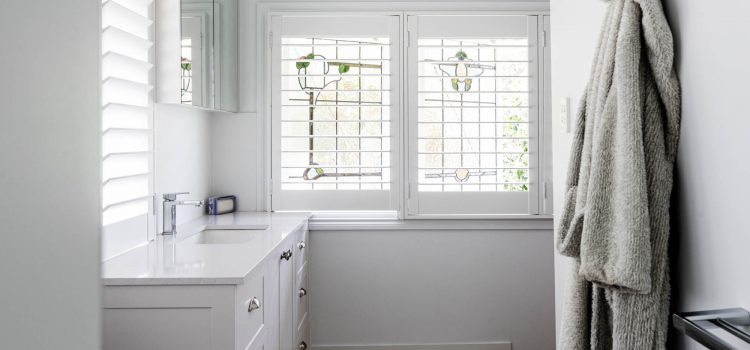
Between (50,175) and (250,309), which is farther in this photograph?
(250,309)

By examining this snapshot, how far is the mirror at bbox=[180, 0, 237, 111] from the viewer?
6.38 feet

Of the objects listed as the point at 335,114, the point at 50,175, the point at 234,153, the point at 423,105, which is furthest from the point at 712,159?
the point at 234,153

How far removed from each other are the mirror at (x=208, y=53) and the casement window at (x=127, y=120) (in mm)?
132

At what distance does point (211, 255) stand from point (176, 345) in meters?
0.33

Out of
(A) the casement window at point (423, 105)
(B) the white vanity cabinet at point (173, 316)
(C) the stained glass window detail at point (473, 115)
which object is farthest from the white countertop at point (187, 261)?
(C) the stained glass window detail at point (473, 115)

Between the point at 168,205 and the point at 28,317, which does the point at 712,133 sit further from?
the point at 168,205

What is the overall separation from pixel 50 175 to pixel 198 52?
6.18 ft

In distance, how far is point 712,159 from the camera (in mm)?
857

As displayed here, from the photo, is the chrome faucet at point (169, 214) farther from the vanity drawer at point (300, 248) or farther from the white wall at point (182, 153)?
the vanity drawer at point (300, 248)

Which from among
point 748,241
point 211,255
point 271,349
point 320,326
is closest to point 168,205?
point 211,255

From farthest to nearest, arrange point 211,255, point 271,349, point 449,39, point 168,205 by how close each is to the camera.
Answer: point 449,39
point 168,205
point 271,349
point 211,255

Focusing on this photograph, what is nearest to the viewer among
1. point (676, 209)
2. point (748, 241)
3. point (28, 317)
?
point (28, 317)

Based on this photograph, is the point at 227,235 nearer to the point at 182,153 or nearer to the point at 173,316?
the point at 182,153

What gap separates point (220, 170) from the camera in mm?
2709
